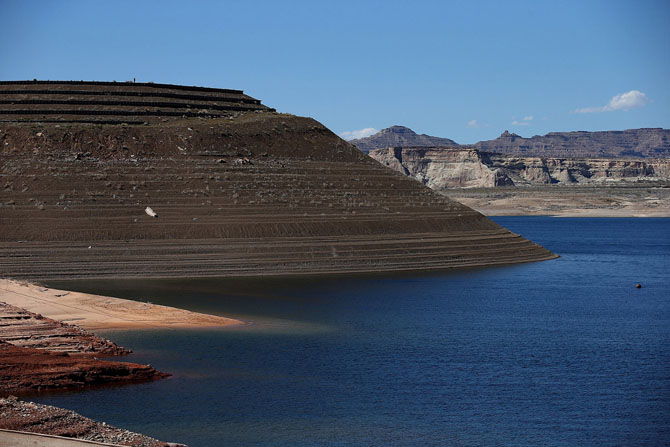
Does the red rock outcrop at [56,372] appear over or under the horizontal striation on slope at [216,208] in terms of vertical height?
under

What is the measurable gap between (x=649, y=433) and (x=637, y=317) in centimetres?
2664

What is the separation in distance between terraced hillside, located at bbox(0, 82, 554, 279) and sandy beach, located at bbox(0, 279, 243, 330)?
12494mm

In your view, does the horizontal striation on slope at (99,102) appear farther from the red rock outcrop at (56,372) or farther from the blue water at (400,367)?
the red rock outcrop at (56,372)

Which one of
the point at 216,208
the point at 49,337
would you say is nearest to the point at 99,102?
the point at 216,208

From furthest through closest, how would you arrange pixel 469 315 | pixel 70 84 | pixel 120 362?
pixel 70 84 → pixel 469 315 → pixel 120 362

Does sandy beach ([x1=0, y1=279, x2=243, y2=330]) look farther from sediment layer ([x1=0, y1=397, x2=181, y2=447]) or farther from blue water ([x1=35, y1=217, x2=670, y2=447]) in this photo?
sediment layer ([x1=0, y1=397, x2=181, y2=447])

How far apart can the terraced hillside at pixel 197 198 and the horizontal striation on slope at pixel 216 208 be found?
0.15 metres

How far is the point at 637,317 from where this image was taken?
180 ft

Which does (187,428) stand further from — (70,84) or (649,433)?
(70,84)

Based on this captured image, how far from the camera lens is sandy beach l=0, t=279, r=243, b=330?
49.9 meters

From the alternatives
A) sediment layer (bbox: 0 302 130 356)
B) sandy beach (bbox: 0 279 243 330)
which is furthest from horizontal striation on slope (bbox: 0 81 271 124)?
sediment layer (bbox: 0 302 130 356)

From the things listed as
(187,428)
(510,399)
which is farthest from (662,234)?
(187,428)

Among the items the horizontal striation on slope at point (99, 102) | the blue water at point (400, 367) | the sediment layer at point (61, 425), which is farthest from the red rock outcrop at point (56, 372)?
the horizontal striation on slope at point (99, 102)

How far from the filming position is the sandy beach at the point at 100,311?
4991 centimetres
